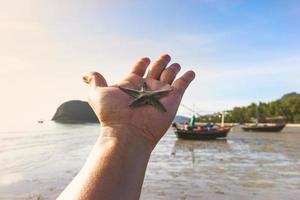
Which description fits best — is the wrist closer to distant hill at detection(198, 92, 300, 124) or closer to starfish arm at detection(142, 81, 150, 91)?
starfish arm at detection(142, 81, 150, 91)

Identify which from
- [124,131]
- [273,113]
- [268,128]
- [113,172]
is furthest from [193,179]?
[273,113]

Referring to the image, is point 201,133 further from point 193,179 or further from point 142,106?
point 142,106

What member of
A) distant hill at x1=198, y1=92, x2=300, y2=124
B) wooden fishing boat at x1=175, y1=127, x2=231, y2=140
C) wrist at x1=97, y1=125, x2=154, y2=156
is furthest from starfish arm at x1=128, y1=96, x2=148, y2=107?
distant hill at x1=198, y1=92, x2=300, y2=124

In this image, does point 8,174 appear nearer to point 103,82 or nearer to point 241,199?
point 241,199

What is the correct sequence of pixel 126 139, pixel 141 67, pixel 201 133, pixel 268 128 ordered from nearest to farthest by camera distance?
pixel 126 139, pixel 141 67, pixel 201 133, pixel 268 128

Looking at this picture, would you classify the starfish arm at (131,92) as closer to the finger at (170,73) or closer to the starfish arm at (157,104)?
the starfish arm at (157,104)

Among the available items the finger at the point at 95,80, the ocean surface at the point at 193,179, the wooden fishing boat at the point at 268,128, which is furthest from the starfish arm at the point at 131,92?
the wooden fishing boat at the point at 268,128

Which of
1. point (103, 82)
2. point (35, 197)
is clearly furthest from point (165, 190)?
point (103, 82)
